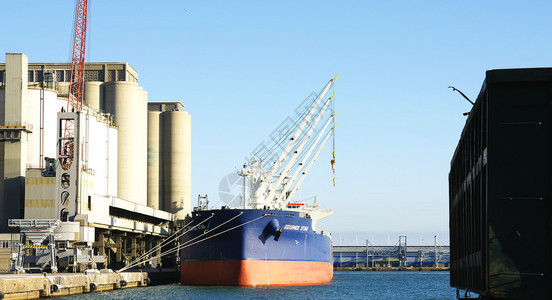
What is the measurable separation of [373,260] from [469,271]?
17204cm

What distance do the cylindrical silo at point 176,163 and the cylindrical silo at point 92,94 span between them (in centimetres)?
1501

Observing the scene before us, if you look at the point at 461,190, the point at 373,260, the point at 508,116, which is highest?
the point at 508,116

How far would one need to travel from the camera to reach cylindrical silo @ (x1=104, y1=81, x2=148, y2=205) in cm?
10406

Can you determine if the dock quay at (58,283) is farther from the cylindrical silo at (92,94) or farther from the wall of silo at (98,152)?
the cylindrical silo at (92,94)

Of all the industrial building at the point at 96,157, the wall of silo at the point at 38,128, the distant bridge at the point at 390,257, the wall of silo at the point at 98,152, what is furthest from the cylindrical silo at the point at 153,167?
the distant bridge at the point at 390,257

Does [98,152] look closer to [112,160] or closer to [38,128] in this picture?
[112,160]

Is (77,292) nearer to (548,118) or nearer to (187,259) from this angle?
(187,259)

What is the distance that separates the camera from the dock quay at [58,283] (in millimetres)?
40875

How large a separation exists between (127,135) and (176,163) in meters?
14.3

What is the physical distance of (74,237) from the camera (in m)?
66.6

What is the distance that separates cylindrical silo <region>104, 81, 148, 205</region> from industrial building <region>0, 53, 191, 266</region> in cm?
14

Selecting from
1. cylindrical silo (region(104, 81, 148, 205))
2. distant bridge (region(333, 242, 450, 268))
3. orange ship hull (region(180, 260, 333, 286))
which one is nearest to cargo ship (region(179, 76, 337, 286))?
orange ship hull (region(180, 260, 333, 286))

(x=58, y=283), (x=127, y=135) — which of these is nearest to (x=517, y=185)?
(x=58, y=283)

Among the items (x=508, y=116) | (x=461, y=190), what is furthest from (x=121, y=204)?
(x=508, y=116)
